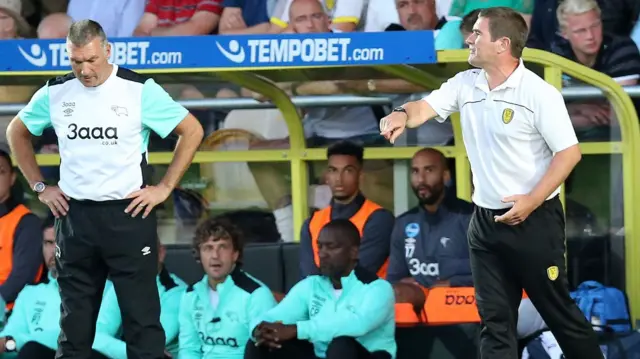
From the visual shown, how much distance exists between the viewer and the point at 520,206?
5773mm

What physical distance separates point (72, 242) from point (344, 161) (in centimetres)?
244

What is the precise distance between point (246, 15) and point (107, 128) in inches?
146

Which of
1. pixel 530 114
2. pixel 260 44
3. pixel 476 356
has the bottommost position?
pixel 476 356

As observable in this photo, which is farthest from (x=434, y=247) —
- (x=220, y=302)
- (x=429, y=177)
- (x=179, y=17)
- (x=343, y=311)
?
(x=179, y=17)

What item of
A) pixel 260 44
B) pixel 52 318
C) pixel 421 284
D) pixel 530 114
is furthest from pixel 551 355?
pixel 52 318

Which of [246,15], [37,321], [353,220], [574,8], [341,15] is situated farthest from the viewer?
[246,15]

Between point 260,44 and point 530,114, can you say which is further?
point 260,44

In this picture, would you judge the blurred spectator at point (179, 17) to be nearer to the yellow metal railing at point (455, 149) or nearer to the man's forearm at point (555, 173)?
the yellow metal railing at point (455, 149)

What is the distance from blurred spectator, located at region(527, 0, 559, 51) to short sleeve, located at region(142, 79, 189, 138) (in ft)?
10.2

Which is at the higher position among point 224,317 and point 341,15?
point 341,15

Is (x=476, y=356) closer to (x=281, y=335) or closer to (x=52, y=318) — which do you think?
(x=281, y=335)

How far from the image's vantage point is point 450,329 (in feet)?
24.1

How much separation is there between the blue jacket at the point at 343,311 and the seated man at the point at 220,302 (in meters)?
0.17

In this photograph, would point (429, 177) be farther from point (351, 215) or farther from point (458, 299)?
point (458, 299)
